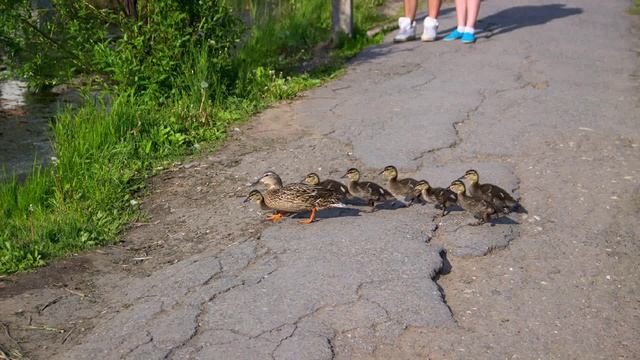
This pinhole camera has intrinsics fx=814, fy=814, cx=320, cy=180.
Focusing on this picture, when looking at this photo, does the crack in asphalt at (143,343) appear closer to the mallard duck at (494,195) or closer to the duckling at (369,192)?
the duckling at (369,192)

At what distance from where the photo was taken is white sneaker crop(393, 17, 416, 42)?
45.4 feet

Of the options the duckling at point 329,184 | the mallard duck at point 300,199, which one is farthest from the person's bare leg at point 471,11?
the mallard duck at point 300,199

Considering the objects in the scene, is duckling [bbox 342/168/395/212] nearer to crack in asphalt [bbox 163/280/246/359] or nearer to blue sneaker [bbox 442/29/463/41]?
crack in asphalt [bbox 163/280/246/359]

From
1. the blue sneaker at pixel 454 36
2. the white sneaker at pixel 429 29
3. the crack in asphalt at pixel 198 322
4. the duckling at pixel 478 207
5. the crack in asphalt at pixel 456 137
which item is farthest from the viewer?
the blue sneaker at pixel 454 36

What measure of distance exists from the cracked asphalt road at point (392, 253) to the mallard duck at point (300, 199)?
0.15 m

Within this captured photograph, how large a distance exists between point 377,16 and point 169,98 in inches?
273

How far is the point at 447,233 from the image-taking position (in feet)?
23.5

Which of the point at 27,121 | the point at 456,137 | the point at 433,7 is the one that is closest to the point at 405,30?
the point at 433,7

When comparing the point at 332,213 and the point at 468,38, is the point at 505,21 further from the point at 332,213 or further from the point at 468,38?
the point at 332,213

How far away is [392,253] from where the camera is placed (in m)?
6.62

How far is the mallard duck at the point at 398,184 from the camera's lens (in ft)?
25.7

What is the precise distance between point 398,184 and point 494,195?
98 cm

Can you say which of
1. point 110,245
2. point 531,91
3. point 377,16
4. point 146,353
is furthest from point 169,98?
point 377,16

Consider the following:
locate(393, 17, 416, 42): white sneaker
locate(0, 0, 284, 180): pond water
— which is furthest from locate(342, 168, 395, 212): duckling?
locate(393, 17, 416, 42): white sneaker
